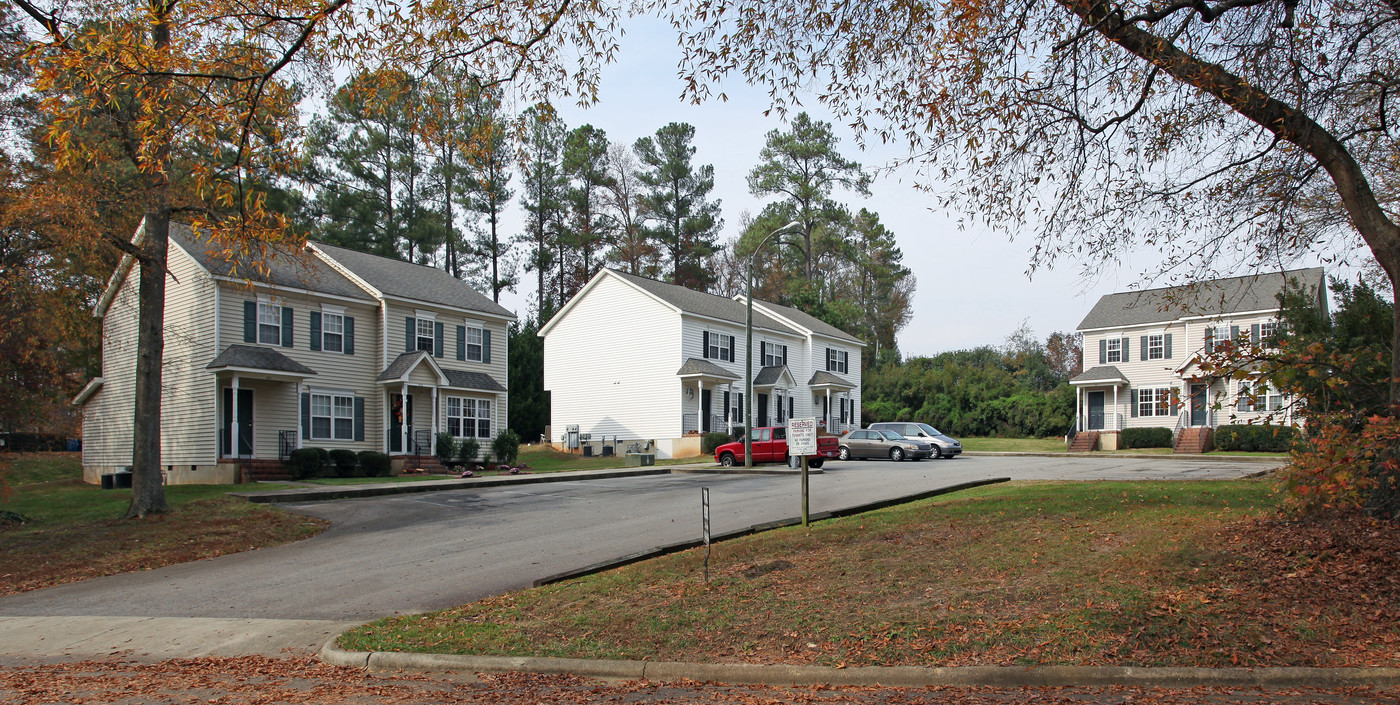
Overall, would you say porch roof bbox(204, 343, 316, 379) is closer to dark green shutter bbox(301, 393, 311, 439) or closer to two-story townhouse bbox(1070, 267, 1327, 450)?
dark green shutter bbox(301, 393, 311, 439)

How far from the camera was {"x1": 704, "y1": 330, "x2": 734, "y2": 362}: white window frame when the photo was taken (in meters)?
44.4

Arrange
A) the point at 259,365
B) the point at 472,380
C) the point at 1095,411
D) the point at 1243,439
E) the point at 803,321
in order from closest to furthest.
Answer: the point at 259,365 → the point at 472,380 → the point at 1243,439 → the point at 1095,411 → the point at 803,321

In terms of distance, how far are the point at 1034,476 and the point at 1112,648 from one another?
17703 mm

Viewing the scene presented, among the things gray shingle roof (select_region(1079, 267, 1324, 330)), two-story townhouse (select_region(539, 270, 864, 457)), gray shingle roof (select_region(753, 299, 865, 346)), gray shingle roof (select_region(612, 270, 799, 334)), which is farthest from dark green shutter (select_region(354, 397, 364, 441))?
gray shingle roof (select_region(1079, 267, 1324, 330))

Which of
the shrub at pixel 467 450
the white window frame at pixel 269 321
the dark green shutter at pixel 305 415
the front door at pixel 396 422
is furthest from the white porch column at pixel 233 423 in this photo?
the shrub at pixel 467 450

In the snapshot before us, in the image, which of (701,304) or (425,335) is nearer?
(425,335)

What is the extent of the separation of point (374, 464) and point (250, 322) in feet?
19.3

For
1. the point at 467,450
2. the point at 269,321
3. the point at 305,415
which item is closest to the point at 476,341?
the point at 467,450

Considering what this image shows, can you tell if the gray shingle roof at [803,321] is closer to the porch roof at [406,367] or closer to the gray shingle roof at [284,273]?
the porch roof at [406,367]

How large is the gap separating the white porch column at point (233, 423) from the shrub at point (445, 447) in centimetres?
708

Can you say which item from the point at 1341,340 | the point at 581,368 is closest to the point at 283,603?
the point at 1341,340

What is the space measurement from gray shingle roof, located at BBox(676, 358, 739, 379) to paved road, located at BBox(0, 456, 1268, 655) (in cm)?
1750

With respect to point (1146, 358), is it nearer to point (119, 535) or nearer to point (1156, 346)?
point (1156, 346)

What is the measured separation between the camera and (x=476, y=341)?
36469 millimetres
